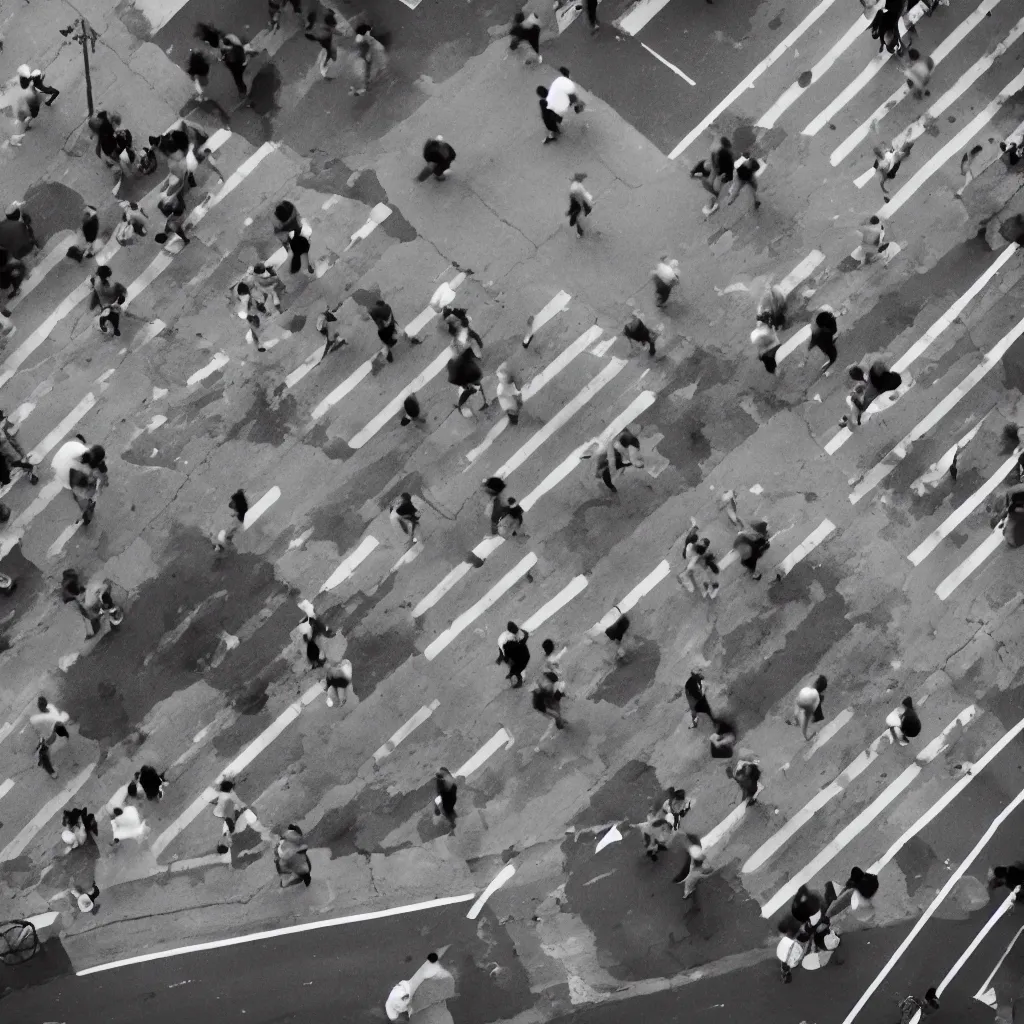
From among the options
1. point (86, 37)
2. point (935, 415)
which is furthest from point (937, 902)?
point (86, 37)

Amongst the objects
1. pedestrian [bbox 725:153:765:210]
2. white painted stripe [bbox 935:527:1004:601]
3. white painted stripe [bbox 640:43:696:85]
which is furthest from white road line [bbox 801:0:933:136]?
white painted stripe [bbox 935:527:1004:601]

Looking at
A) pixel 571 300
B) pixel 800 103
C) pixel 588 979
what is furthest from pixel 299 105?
pixel 588 979

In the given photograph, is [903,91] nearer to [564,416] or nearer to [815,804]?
[564,416]

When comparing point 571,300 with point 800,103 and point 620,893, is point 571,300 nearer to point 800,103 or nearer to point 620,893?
point 800,103

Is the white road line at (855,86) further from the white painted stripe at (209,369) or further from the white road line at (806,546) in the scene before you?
the white painted stripe at (209,369)

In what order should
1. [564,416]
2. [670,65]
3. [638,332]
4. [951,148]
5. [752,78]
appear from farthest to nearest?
[670,65] → [752,78] → [951,148] → [564,416] → [638,332]

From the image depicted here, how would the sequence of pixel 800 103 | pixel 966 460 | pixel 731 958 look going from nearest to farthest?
pixel 731 958
pixel 966 460
pixel 800 103

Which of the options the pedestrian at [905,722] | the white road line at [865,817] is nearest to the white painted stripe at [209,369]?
the pedestrian at [905,722]

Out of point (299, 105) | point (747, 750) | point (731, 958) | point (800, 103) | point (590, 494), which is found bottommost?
point (731, 958)
